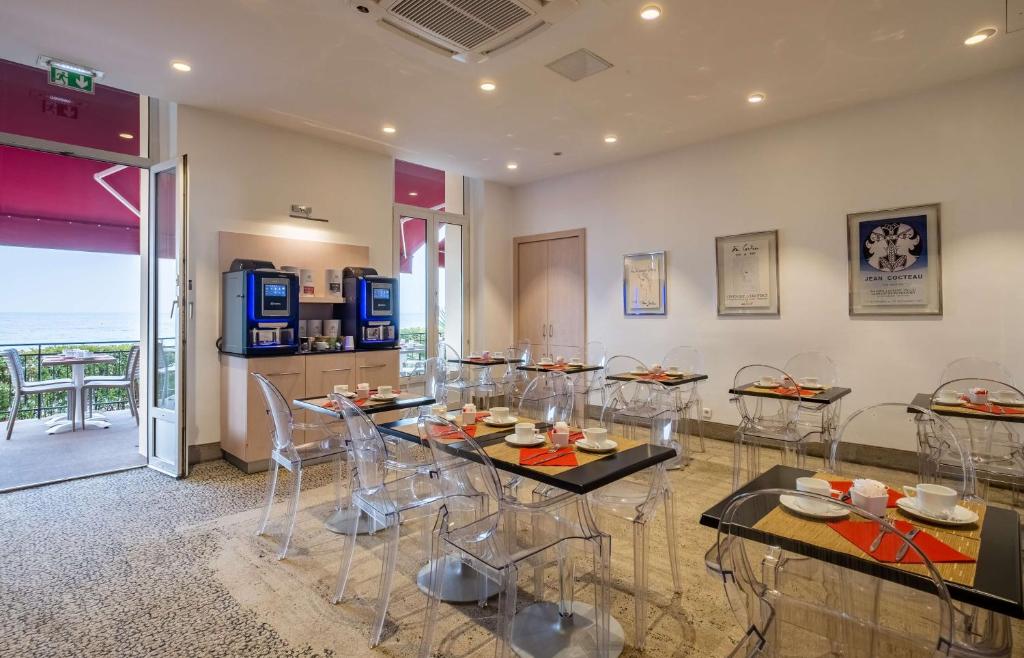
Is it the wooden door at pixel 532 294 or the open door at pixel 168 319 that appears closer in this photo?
the open door at pixel 168 319

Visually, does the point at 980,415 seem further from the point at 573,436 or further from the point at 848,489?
the point at 573,436

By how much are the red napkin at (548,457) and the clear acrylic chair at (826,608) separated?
679mm

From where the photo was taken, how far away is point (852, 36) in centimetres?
343

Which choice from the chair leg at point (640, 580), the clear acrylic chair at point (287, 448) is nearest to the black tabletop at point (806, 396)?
the chair leg at point (640, 580)

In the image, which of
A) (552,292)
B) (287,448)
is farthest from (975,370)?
(287,448)

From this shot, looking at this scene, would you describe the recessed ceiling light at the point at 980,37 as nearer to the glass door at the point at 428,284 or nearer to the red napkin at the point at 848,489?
the red napkin at the point at 848,489

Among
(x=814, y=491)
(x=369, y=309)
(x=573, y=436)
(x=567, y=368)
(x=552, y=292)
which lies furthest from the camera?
(x=552, y=292)

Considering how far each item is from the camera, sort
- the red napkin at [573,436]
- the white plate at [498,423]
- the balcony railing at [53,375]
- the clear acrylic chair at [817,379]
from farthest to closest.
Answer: the balcony railing at [53,375] → the clear acrylic chair at [817,379] → the white plate at [498,423] → the red napkin at [573,436]

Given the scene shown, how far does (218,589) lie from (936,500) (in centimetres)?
294

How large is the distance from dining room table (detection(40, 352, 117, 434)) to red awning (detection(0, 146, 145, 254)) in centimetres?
179

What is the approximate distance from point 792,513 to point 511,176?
6.01 meters

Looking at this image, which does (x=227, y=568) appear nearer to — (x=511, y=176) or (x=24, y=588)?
(x=24, y=588)

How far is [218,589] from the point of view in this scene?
8.30 feet

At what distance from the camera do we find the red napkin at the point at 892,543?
1.22m
